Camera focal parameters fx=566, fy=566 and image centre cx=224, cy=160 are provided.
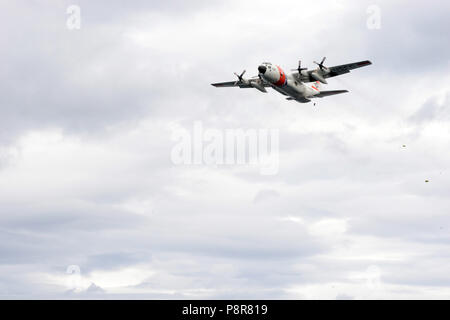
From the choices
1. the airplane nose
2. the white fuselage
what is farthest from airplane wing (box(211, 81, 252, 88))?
the airplane nose

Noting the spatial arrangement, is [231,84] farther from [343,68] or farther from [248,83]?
[343,68]

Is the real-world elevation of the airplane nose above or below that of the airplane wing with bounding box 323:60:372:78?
below

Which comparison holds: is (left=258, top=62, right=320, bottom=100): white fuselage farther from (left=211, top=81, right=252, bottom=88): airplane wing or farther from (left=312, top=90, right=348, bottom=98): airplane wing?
(left=211, top=81, right=252, bottom=88): airplane wing

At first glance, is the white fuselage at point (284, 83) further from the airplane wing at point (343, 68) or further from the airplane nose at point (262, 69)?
the airplane wing at point (343, 68)

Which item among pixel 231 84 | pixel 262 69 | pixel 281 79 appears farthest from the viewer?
pixel 231 84

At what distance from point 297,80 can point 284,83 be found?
383 centimetres

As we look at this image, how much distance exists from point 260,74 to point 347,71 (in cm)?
1506

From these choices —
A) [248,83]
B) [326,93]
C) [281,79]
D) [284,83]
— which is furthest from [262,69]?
[326,93]

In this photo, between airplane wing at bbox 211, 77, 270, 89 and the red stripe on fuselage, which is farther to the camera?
airplane wing at bbox 211, 77, 270, 89

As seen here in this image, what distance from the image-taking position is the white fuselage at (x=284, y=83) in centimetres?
8779

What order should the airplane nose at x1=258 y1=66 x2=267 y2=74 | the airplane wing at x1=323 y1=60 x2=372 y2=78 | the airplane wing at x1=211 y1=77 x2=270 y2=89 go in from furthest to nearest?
the airplane wing at x1=211 y1=77 x2=270 y2=89, the airplane wing at x1=323 y1=60 x2=372 y2=78, the airplane nose at x1=258 y1=66 x2=267 y2=74

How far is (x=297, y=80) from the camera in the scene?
93438mm

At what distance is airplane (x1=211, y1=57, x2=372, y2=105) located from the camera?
88.2 meters
